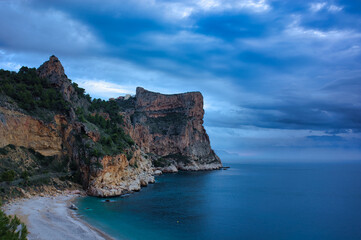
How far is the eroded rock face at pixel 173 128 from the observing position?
387 ft

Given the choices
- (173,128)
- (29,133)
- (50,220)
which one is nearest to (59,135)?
(29,133)

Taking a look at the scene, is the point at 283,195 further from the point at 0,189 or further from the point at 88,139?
the point at 0,189

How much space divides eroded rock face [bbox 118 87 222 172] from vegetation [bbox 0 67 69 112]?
60.0m

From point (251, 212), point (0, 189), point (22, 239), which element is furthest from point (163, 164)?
point (22, 239)

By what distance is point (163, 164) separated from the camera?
10600 cm

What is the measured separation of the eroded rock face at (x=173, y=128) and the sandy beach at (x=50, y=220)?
7594 cm

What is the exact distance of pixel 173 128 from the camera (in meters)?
130

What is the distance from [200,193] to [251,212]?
58.7 feet

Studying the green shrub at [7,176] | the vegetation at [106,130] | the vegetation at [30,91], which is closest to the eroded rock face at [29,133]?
the vegetation at [30,91]

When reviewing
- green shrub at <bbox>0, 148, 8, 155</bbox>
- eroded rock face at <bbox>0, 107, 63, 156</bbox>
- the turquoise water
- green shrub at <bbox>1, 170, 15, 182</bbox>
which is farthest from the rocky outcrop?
the turquoise water

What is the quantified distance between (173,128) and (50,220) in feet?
338

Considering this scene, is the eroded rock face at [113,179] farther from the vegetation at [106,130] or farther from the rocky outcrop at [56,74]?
the rocky outcrop at [56,74]

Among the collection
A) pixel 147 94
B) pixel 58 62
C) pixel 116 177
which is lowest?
pixel 116 177

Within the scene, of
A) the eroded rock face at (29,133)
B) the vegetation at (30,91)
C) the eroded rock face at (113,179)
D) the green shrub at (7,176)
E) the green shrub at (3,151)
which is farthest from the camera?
the vegetation at (30,91)
